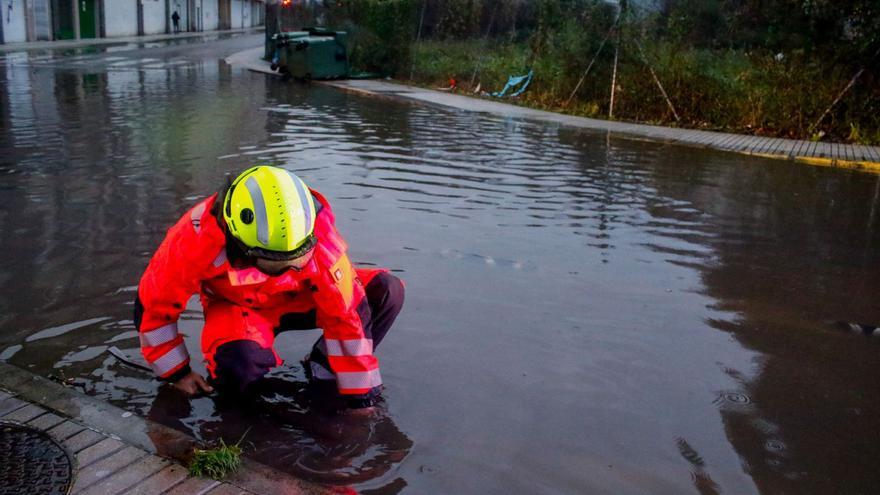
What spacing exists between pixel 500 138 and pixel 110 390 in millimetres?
9734

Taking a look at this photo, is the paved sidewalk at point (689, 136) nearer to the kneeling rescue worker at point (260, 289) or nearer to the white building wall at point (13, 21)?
the kneeling rescue worker at point (260, 289)

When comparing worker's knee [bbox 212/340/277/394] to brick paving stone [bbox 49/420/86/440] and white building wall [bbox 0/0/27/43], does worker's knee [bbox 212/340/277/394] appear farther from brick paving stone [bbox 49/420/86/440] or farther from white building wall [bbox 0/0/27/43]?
white building wall [bbox 0/0/27/43]

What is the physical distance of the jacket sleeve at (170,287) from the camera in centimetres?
324

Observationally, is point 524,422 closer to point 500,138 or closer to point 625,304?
point 625,304

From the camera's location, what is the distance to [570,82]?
17.8 m

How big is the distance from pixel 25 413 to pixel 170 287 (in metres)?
0.79

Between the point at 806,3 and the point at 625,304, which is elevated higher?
the point at 806,3

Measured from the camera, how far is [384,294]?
391 centimetres

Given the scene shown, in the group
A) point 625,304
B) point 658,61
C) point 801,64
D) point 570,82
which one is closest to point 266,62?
point 570,82

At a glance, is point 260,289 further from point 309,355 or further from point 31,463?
point 31,463

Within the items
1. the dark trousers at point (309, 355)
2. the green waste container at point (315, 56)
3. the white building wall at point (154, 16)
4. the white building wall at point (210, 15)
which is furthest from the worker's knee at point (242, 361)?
the white building wall at point (210, 15)

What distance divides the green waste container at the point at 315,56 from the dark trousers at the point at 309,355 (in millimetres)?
20691

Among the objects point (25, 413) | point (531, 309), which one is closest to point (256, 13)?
point (531, 309)

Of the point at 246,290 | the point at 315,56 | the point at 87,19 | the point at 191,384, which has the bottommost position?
the point at 191,384
